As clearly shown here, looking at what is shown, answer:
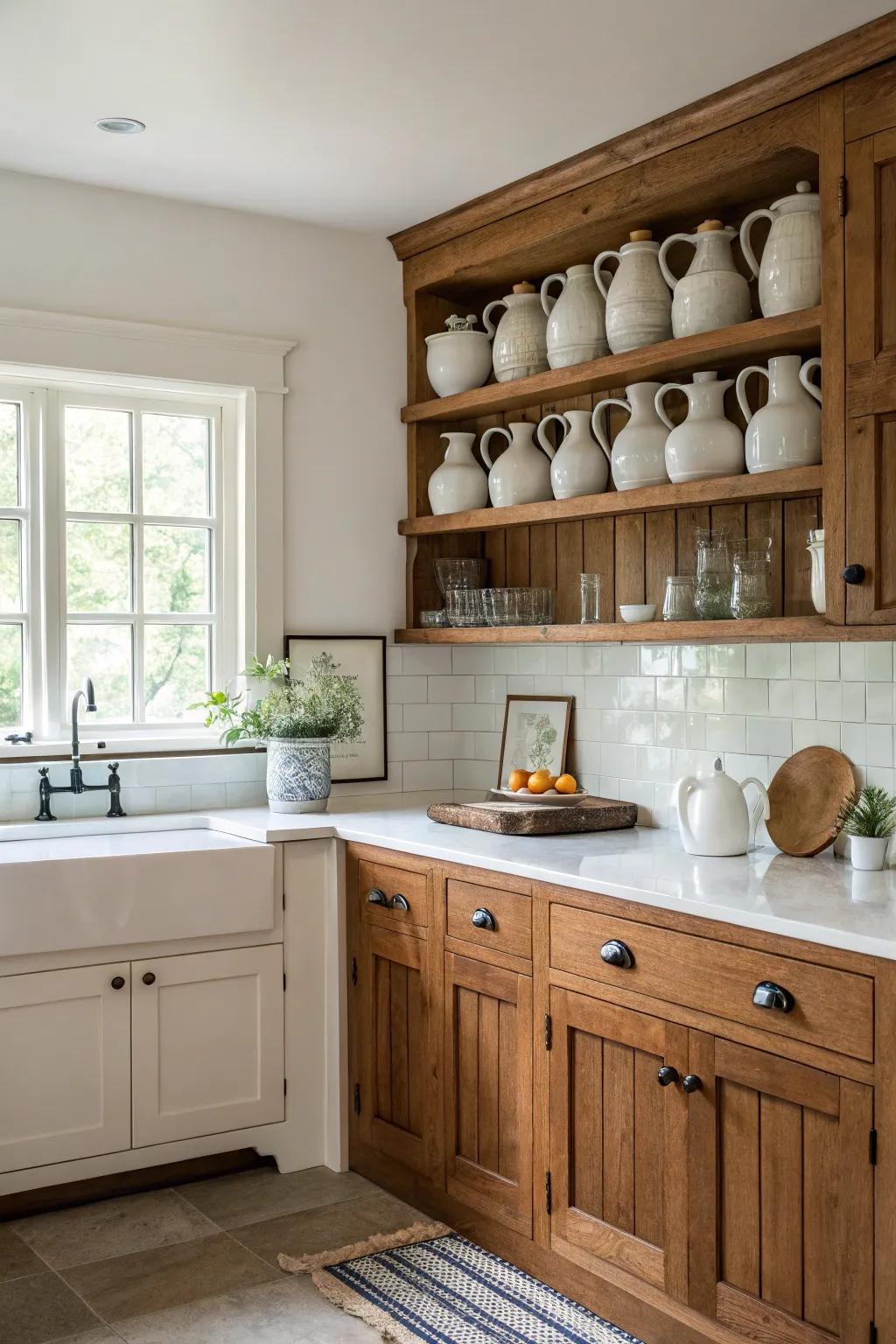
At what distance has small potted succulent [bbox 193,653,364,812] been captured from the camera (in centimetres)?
374

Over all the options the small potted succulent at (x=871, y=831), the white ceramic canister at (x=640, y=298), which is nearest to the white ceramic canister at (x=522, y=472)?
the white ceramic canister at (x=640, y=298)

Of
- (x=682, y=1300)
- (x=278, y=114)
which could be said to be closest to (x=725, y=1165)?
(x=682, y=1300)

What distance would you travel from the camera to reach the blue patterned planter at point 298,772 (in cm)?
373

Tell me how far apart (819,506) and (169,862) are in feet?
6.01

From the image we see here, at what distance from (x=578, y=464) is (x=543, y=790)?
903mm

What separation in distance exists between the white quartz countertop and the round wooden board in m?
0.05

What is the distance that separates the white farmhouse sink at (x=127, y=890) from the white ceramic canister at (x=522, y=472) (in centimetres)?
124

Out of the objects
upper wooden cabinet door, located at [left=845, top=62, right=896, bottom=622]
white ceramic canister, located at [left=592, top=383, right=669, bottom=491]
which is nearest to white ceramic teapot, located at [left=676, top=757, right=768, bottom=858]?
upper wooden cabinet door, located at [left=845, top=62, right=896, bottom=622]

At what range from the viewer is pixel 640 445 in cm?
334

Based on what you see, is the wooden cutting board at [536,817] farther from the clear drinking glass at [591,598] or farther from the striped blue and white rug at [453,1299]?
the striped blue and white rug at [453,1299]

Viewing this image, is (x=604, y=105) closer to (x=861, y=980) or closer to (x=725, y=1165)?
(x=861, y=980)

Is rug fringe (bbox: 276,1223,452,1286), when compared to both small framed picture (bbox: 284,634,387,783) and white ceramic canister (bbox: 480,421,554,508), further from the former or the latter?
white ceramic canister (bbox: 480,421,554,508)

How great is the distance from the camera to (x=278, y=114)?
3141 millimetres

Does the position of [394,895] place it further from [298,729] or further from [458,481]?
[458,481]
